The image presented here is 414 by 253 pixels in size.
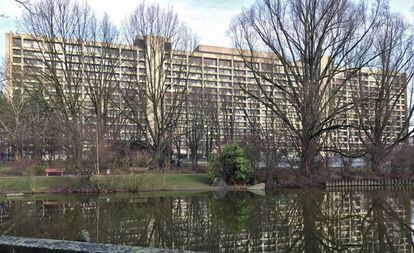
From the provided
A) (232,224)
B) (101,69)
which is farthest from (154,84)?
(232,224)

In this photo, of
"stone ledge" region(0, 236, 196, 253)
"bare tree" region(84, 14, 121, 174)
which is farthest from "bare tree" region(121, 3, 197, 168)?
"stone ledge" region(0, 236, 196, 253)

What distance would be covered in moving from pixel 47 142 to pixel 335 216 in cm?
3276

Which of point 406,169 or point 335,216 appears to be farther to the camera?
point 406,169

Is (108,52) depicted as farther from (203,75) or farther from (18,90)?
(203,75)

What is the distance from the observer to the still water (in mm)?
12609

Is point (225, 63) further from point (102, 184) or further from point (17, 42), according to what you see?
point (102, 184)

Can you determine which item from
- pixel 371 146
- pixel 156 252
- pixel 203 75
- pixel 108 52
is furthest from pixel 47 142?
pixel 203 75

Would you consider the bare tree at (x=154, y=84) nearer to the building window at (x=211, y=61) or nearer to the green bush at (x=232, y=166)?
the green bush at (x=232, y=166)

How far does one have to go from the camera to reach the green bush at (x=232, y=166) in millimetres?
37156

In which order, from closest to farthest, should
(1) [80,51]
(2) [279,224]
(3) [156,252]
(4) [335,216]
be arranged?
(3) [156,252] → (2) [279,224] → (4) [335,216] → (1) [80,51]

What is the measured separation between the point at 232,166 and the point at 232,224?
21147 millimetres

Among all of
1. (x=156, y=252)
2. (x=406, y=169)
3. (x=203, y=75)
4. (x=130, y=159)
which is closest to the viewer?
(x=156, y=252)

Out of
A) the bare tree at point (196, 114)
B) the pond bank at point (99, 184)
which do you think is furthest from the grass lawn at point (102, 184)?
the bare tree at point (196, 114)

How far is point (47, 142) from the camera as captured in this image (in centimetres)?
4297
